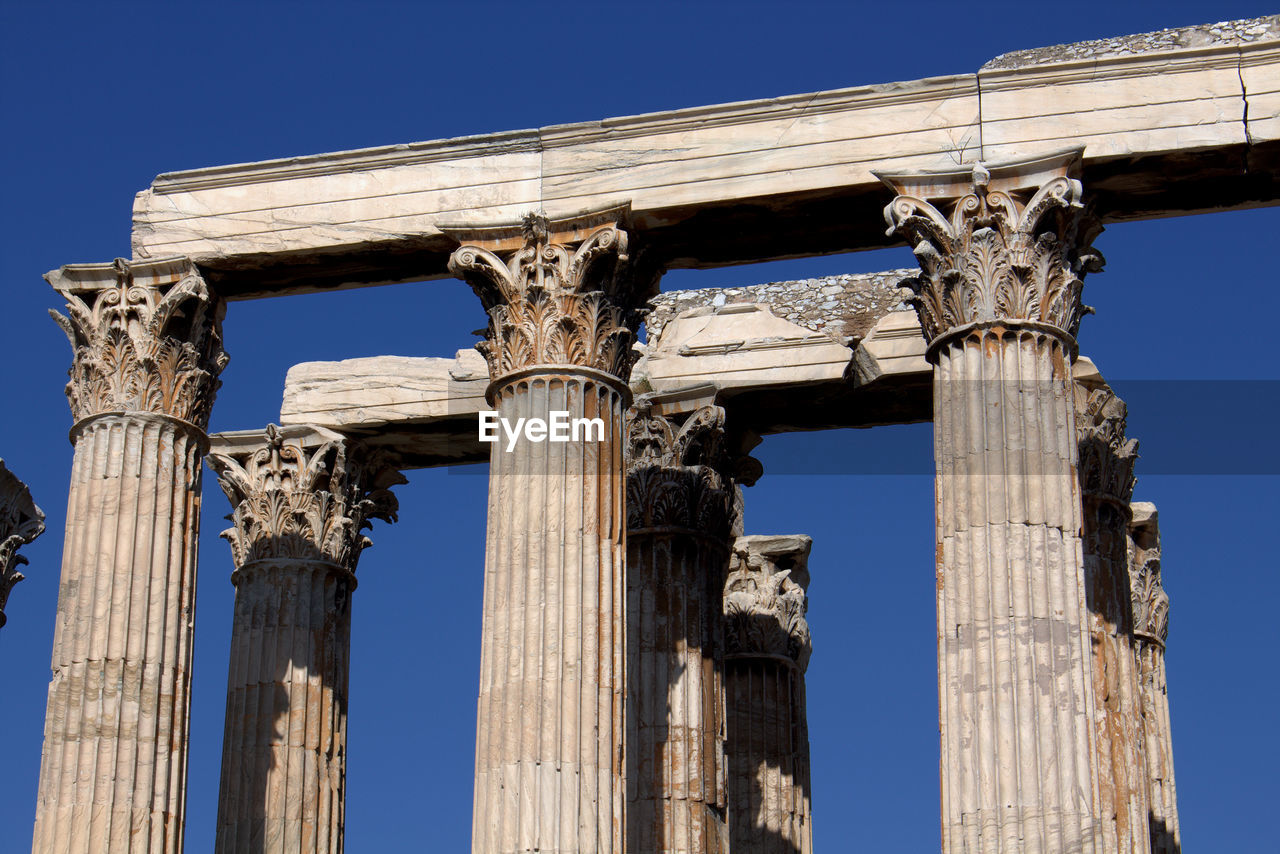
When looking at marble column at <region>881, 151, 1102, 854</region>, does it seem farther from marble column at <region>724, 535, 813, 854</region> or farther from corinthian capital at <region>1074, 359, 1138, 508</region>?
marble column at <region>724, 535, 813, 854</region>

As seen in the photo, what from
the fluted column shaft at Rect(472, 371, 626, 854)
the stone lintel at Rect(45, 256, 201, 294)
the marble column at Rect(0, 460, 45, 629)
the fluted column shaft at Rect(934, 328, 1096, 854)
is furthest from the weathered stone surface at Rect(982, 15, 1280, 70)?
the marble column at Rect(0, 460, 45, 629)

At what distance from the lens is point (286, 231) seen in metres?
30.4

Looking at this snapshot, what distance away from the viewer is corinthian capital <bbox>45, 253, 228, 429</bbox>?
29.8m

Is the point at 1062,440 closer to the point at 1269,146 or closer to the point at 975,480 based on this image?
the point at 975,480

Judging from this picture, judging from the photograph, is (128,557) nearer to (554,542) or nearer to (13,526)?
(554,542)

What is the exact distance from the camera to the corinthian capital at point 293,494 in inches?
1389

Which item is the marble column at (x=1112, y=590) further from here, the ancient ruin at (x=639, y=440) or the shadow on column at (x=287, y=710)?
the shadow on column at (x=287, y=710)

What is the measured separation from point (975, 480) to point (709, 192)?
492cm

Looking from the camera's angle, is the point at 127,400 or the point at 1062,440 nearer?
the point at 1062,440

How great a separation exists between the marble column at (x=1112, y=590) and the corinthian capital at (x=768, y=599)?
6879 mm

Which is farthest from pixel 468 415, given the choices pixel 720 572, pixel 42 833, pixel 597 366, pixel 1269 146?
pixel 1269 146

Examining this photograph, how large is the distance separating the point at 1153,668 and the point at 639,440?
8780 mm

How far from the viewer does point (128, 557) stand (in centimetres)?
2895

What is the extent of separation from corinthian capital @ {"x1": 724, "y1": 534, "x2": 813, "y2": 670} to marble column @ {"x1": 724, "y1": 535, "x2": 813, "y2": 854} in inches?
0.6
